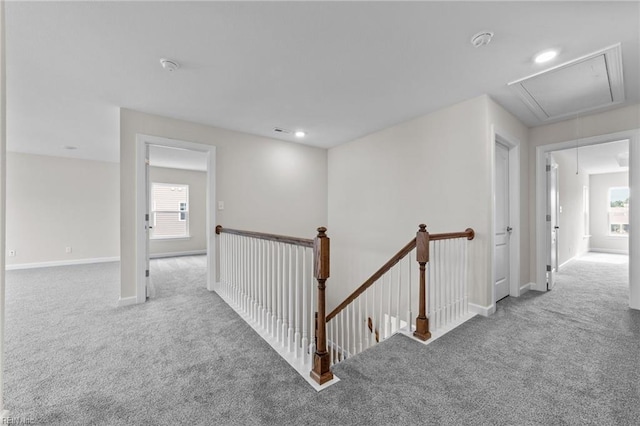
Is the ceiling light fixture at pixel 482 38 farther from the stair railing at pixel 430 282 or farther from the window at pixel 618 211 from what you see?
the window at pixel 618 211

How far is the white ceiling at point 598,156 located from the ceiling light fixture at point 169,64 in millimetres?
5666

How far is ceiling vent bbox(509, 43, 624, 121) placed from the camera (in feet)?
7.18

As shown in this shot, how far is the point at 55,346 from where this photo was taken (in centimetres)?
218

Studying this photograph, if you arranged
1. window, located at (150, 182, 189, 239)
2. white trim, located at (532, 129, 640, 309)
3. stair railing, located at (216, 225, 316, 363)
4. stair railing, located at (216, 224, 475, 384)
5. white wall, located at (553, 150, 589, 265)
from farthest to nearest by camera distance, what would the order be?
window, located at (150, 182, 189, 239) < white wall, located at (553, 150, 589, 265) < white trim, located at (532, 129, 640, 309) < stair railing, located at (216, 225, 316, 363) < stair railing, located at (216, 224, 475, 384)

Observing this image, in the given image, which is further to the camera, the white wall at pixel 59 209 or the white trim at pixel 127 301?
the white wall at pixel 59 209

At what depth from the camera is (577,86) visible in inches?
101

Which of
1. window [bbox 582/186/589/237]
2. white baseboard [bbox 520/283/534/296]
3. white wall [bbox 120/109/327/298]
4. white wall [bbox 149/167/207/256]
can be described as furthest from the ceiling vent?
white wall [bbox 149/167/207/256]

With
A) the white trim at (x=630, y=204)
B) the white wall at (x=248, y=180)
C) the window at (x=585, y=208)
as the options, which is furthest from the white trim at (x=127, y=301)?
the window at (x=585, y=208)

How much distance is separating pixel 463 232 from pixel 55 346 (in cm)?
401

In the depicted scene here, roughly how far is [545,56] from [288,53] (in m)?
2.10

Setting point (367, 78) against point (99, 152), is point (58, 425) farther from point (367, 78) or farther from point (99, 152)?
point (99, 152)

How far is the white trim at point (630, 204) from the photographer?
2.95m

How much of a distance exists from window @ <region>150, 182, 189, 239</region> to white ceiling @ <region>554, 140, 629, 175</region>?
8.55 metres

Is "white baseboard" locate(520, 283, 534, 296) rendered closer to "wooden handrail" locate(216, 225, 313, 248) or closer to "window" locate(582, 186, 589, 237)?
"wooden handrail" locate(216, 225, 313, 248)
